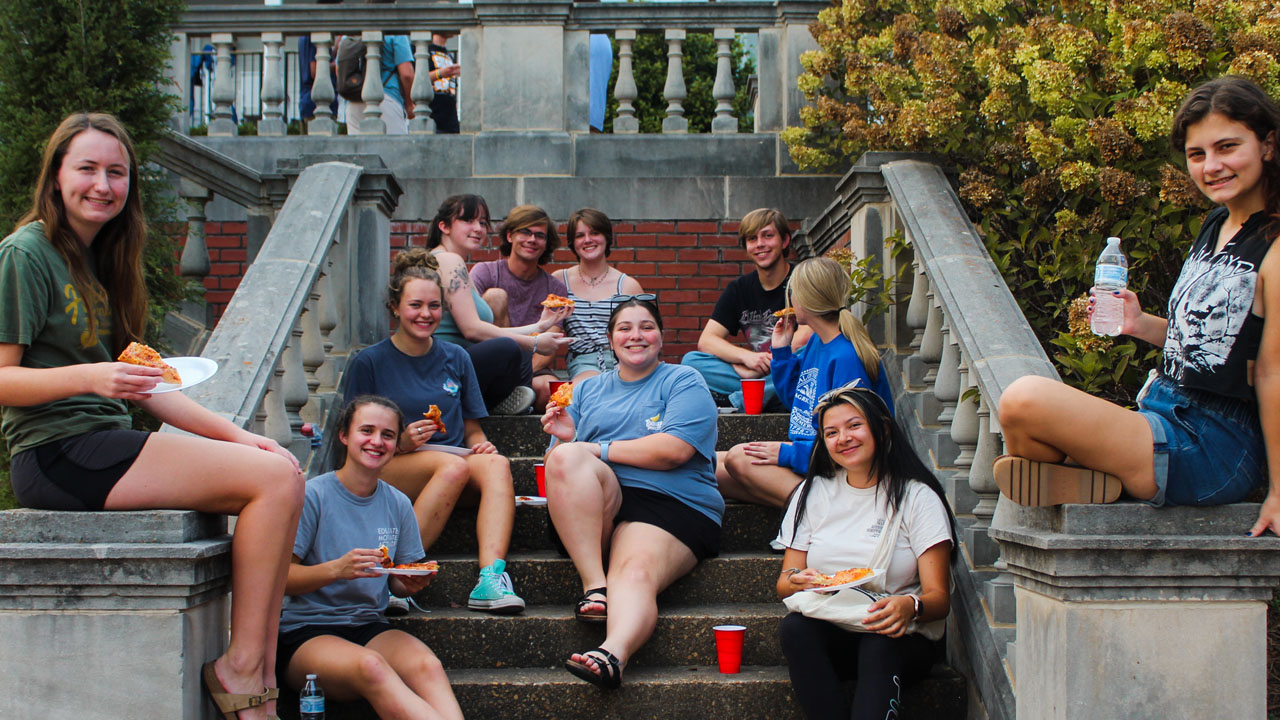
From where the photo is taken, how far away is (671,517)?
Answer: 4.21 meters

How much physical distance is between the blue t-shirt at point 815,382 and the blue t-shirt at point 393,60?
470 cm

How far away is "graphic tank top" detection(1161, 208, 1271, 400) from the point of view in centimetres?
278

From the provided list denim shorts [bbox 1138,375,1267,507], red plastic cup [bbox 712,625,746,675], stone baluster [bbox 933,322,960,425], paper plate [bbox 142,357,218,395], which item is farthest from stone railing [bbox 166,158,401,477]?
denim shorts [bbox 1138,375,1267,507]

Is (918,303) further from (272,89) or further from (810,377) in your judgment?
(272,89)

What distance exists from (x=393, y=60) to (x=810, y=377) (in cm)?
509

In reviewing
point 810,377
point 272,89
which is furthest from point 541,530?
point 272,89

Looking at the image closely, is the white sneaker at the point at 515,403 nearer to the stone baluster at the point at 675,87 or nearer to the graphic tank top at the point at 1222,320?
the stone baluster at the point at 675,87

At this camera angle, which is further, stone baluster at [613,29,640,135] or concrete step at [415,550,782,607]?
stone baluster at [613,29,640,135]

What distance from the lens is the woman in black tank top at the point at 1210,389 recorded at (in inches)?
109

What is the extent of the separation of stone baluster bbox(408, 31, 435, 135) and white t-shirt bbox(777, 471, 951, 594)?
466 cm

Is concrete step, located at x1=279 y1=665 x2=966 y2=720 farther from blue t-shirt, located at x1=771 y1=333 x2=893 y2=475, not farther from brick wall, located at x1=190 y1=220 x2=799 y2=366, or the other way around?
brick wall, located at x1=190 y1=220 x2=799 y2=366

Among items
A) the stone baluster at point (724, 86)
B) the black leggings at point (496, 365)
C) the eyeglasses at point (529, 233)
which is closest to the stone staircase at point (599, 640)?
the black leggings at point (496, 365)

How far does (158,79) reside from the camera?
236 inches

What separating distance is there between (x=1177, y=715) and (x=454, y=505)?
259 centimetres
